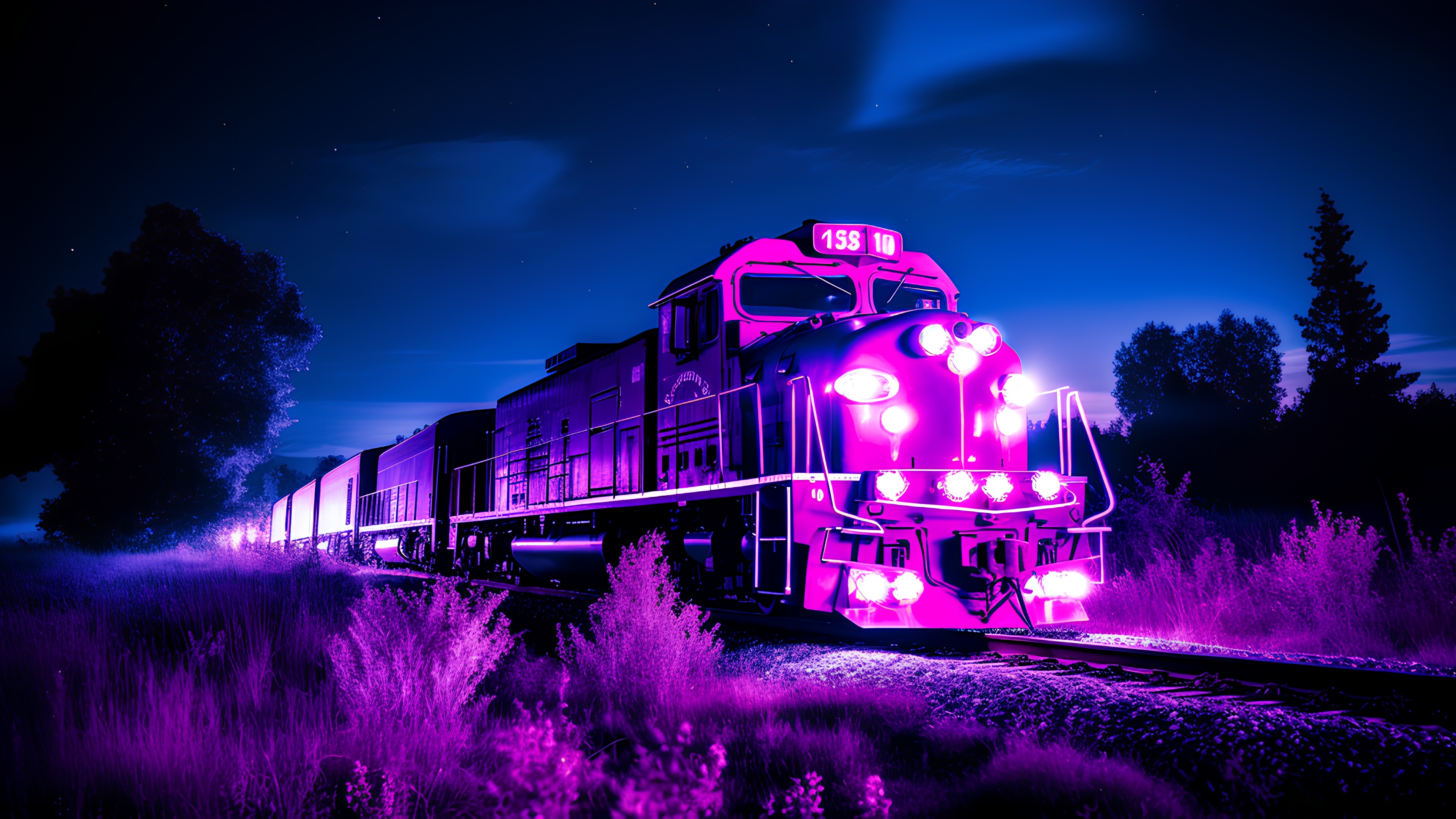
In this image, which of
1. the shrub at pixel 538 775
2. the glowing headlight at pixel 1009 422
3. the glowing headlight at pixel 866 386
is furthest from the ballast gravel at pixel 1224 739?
the glowing headlight at pixel 1009 422

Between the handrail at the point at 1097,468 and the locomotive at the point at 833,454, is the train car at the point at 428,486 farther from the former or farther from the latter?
the handrail at the point at 1097,468

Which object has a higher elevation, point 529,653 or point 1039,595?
point 1039,595

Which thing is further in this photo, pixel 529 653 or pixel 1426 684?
pixel 529 653

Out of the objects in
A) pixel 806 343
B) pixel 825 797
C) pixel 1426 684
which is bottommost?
pixel 825 797

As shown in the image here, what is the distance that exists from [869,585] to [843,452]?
47.9 inches

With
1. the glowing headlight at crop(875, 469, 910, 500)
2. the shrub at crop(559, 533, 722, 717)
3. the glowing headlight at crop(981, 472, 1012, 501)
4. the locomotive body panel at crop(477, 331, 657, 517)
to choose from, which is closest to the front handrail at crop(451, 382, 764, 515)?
the locomotive body panel at crop(477, 331, 657, 517)

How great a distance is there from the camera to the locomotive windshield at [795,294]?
8.36 metres

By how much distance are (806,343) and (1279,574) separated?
4.95m

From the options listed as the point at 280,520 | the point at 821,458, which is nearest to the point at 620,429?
the point at 821,458

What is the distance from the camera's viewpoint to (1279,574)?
7.92 metres

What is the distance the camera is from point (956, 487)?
6.61m

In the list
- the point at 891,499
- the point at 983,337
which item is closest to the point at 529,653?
the point at 891,499

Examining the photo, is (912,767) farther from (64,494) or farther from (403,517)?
(64,494)

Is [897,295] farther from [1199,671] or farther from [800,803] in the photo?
[800,803]
